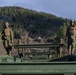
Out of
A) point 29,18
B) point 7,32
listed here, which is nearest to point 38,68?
point 7,32

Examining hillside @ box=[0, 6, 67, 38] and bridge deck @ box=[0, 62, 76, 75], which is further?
hillside @ box=[0, 6, 67, 38]

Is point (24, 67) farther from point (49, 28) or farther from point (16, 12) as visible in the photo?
point (16, 12)

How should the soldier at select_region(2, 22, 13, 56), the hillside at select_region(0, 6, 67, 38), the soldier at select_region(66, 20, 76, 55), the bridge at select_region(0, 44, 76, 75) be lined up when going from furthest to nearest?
1. the hillside at select_region(0, 6, 67, 38)
2. the soldier at select_region(2, 22, 13, 56)
3. the soldier at select_region(66, 20, 76, 55)
4. the bridge at select_region(0, 44, 76, 75)

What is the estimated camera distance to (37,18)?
19162cm

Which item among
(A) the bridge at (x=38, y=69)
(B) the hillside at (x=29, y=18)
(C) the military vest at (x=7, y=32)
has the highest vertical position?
(B) the hillside at (x=29, y=18)

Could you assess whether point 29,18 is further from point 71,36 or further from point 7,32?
point 71,36

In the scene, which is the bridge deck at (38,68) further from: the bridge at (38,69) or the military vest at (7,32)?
the military vest at (7,32)

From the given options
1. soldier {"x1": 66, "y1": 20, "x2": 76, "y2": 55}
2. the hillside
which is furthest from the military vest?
the hillside

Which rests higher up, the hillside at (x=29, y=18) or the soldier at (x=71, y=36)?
the hillside at (x=29, y=18)

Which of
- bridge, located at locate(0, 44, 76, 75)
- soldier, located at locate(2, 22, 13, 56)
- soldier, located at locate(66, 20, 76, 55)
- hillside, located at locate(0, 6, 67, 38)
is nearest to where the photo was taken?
bridge, located at locate(0, 44, 76, 75)

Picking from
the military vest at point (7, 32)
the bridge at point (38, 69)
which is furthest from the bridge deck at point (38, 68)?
the military vest at point (7, 32)

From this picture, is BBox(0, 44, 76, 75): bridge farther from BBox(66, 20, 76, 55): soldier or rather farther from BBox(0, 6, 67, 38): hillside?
BBox(0, 6, 67, 38): hillside

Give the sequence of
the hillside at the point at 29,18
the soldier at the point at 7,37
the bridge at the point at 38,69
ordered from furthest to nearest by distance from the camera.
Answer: the hillside at the point at 29,18, the soldier at the point at 7,37, the bridge at the point at 38,69

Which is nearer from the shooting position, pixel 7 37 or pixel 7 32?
pixel 7 32
